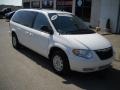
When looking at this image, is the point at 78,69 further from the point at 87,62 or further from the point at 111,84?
the point at 111,84

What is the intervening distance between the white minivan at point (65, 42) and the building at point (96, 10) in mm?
9814

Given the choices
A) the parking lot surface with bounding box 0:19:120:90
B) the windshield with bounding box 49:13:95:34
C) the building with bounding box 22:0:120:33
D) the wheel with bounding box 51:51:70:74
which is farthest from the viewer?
the building with bounding box 22:0:120:33

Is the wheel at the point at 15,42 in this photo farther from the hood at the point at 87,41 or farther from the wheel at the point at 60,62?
the hood at the point at 87,41

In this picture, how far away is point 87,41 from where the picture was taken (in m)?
5.99

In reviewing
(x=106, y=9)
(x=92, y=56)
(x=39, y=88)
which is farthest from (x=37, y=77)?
(x=106, y=9)

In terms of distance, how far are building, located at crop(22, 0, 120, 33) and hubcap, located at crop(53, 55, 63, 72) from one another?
11.2 meters

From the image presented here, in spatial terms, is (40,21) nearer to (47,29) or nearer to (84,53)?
(47,29)

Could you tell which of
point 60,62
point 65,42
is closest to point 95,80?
point 60,62

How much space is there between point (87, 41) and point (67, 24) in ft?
4.03

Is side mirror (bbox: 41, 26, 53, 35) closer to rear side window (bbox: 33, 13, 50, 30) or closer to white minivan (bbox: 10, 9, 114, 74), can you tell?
white minivan (bbox: 10, 9, 114, 74)

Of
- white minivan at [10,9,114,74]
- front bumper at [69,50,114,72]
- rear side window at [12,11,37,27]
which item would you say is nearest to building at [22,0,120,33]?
rear side window at [12,11,37,27]

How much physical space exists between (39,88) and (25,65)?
6.25ft

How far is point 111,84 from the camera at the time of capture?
577 centimetres

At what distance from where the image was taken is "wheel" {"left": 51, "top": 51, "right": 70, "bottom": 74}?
599cm
